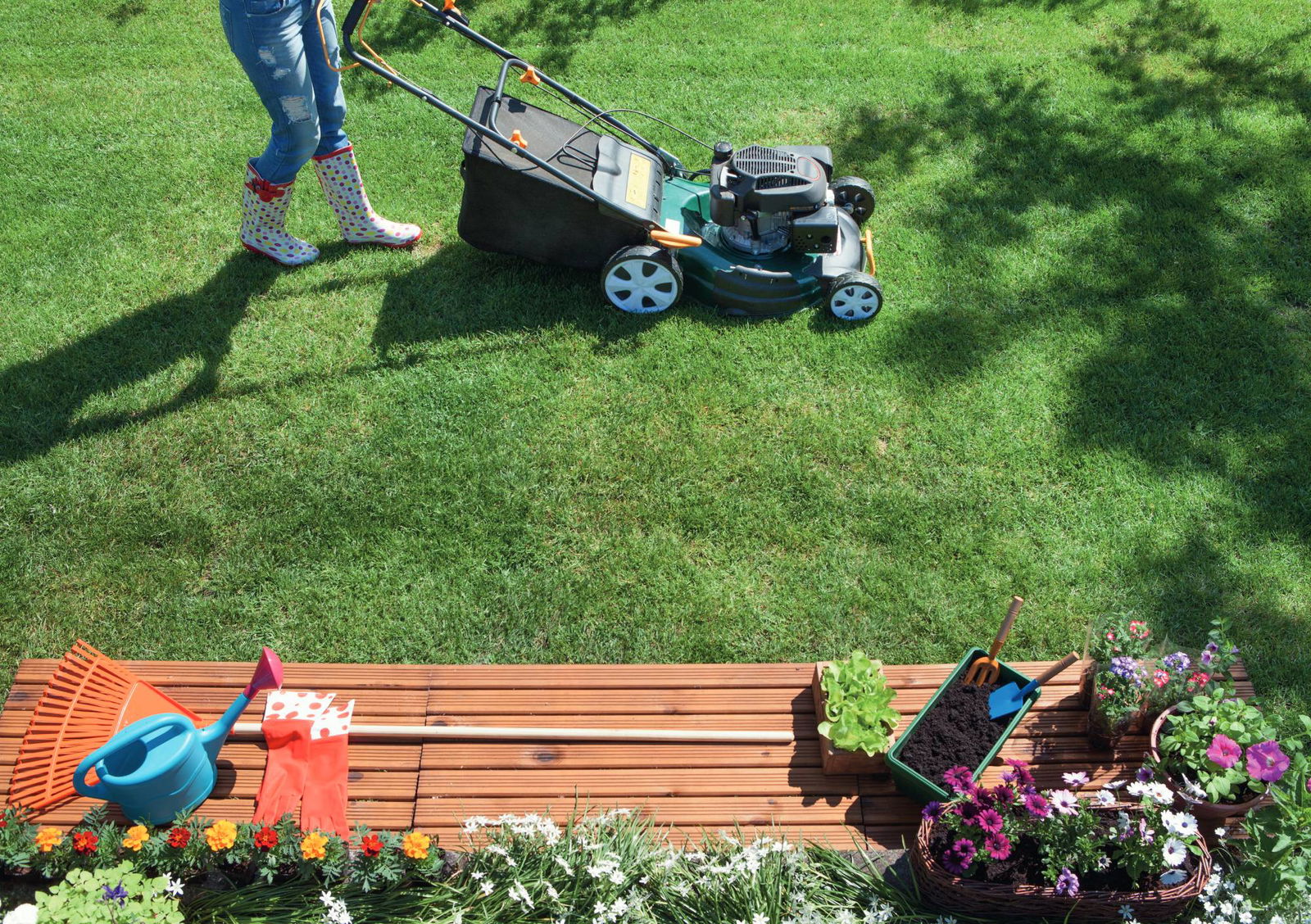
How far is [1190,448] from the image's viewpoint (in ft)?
13.8

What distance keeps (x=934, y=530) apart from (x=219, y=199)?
4.10 metres

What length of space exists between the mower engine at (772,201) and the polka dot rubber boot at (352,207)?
5.44 ft

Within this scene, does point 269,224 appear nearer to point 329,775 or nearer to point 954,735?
point 329,775

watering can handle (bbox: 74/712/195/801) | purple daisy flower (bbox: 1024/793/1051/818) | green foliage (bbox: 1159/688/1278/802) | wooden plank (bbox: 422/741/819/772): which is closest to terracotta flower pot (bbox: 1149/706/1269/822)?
green foliage (bbox: 1159/688/1278/802)

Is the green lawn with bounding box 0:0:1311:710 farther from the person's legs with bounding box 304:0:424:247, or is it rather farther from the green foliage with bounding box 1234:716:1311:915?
the green foliage with bounding box 1234:716:1311:915

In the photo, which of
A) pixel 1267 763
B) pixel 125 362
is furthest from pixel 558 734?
pixel 125 362

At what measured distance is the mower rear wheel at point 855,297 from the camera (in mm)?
4515

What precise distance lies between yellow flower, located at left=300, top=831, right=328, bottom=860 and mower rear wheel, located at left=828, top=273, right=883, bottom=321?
308 centimetres

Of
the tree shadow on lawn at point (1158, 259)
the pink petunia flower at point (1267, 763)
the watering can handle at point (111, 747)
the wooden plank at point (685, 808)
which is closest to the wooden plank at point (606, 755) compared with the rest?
the wooden plank at point (685, 808)

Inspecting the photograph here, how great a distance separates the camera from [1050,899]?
8.60 feet

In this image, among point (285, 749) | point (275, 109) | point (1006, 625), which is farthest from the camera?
point (275, 109)

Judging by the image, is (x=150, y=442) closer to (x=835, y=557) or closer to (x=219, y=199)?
(x=219, y=199)

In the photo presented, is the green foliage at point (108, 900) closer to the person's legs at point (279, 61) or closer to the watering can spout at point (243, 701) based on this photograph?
the watering can spout at point (243, 701)

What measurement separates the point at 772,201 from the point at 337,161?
2061 millimetres
